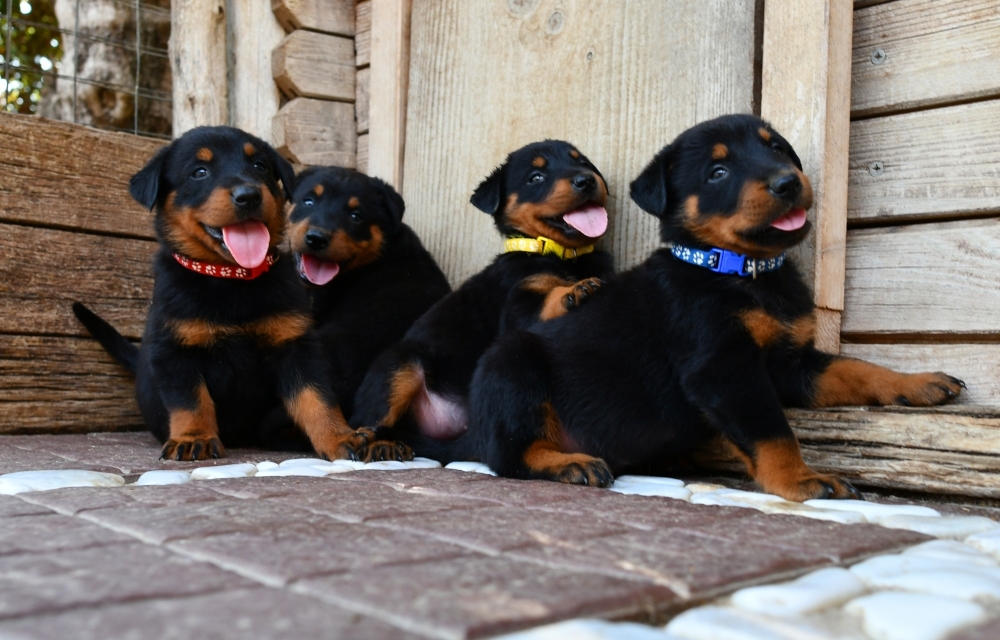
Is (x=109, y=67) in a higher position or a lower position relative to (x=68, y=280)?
higher

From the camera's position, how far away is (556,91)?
419 centimetres

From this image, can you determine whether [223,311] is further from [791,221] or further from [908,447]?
[908,447]

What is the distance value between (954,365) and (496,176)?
6.75 feet

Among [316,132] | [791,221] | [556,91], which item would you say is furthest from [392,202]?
[791,221]

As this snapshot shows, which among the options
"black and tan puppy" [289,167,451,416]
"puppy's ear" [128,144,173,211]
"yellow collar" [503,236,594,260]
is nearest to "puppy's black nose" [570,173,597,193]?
"yellow collar" [503,236,594,260]

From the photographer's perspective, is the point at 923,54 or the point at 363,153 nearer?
the point at 923,54

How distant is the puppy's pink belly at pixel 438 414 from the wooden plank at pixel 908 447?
144cm

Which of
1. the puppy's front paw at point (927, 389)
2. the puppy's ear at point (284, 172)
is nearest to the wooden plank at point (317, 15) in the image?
the puppy's ear at point (284, 172)

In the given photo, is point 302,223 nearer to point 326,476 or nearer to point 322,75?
point 322,75

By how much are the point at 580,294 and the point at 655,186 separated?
18.7 inches

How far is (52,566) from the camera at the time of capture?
148 centimetres

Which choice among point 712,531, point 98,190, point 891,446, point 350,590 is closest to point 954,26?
point 891,446

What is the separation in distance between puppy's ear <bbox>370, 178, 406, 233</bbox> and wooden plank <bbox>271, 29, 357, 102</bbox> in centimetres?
83

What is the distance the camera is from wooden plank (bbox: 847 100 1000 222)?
3.01m
